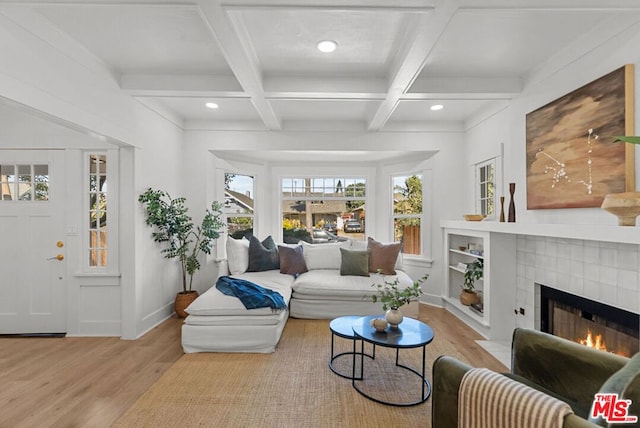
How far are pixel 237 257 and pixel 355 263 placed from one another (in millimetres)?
1646

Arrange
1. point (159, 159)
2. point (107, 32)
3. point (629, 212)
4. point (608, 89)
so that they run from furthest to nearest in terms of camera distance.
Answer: point (159, 159) → point (107, 32) → point (608, 89) → point (629, 212)

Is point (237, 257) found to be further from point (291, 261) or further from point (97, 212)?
point (97, 212)

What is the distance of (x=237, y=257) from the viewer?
14.3ft

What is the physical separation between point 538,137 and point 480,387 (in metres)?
2.43

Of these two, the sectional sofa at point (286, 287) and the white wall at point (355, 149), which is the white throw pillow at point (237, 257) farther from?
the white wall at point (355, 149)

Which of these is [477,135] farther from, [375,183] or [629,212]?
[629,212]

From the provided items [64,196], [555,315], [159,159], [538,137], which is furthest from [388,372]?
[64,196]

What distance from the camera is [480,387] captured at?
1.30 metres

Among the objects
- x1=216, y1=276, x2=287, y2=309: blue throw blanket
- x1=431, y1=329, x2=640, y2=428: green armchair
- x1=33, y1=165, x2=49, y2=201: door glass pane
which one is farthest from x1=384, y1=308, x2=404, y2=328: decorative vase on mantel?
x1=33, y1=165, x2=49, y2=201: door glass pane

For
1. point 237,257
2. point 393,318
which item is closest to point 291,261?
point 237,257

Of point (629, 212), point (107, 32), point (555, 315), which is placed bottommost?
point (555, 315)

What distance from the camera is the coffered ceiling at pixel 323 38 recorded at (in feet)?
6.00

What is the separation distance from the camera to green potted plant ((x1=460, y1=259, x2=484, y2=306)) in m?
3.56

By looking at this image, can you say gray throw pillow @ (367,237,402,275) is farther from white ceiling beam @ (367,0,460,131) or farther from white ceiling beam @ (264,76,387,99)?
white ceiling beam @ (264,76,387,99)
